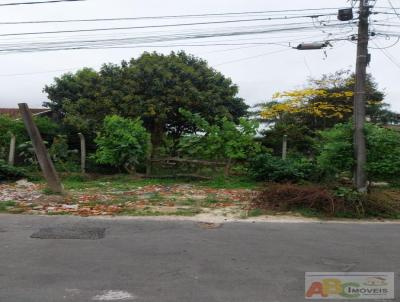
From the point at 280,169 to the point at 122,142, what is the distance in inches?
218

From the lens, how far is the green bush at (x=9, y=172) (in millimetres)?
14375

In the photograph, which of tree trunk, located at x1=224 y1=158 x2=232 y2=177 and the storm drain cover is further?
tree trunk, located at x1=224 y1=158 x2=232 y2=177

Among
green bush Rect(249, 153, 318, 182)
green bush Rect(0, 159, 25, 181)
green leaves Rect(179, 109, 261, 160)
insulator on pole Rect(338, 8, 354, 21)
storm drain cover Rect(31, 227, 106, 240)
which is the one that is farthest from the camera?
green leaves Rect(179, 109, 261, 160)

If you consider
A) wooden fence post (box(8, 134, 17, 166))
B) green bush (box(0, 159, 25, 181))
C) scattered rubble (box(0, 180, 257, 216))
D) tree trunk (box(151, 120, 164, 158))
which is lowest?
scattered rubble (box(0, 180, 257, 216))

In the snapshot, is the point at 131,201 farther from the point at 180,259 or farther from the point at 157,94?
the point at 157,94

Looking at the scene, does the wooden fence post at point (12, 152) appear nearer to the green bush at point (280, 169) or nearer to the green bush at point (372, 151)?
the green bush at point (280, 169)

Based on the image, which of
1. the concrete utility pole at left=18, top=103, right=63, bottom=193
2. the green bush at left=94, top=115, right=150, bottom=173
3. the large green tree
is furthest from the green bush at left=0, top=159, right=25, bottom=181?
the concrete utility pole at left=18, top=103, right=63, bottom=193

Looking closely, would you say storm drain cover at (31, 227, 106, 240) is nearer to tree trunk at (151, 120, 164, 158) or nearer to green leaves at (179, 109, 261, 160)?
green leaves at (179, 109, 261, 160)

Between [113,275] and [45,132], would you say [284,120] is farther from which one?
[113,275]

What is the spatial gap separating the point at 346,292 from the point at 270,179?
9.51 metres

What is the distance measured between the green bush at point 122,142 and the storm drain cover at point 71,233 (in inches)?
289

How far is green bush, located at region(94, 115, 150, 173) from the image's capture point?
48.3 ft

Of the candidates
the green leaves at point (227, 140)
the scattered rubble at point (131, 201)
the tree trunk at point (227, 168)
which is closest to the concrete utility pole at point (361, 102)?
the scattered rubble at point (131, 201)

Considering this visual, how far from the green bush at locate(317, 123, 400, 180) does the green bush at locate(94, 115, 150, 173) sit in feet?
22.1
